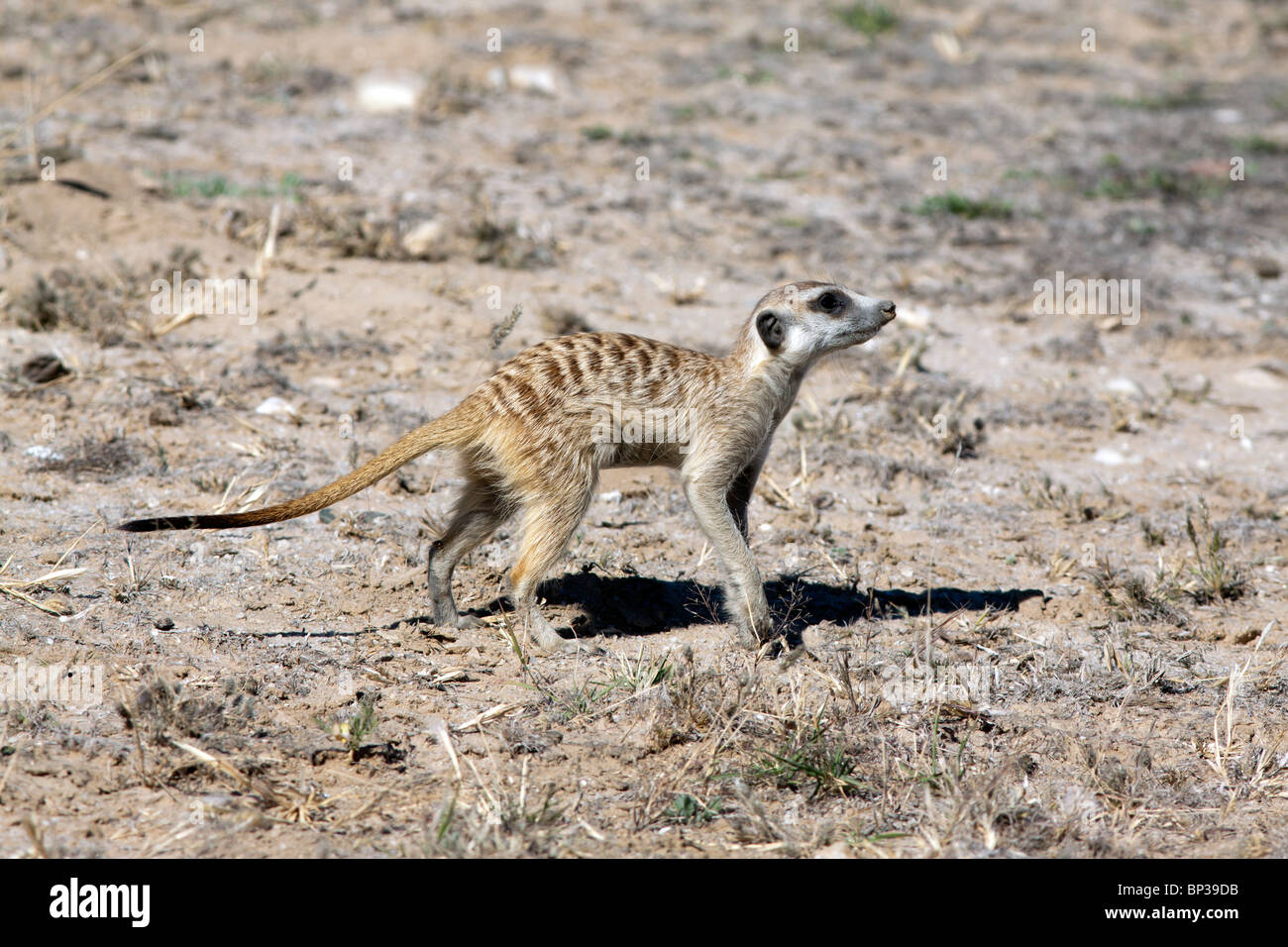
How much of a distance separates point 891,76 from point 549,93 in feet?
11.6

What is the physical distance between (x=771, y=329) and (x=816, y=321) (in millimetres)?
174

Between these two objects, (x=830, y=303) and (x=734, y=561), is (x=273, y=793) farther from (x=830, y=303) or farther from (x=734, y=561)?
(x=830, y=303)

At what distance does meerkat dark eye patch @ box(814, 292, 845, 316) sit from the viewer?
4570 mm

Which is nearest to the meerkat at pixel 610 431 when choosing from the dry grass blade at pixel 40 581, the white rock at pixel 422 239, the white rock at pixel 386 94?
the dry grass blade at pixel 40 581

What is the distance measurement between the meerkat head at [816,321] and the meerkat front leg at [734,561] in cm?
58

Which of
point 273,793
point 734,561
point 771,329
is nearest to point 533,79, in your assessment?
point 771,329

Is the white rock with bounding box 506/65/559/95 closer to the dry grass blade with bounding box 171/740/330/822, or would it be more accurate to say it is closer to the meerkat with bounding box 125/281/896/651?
the meerkat with bounding box 125/281/896/651

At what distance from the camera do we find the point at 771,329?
4570 millimetres

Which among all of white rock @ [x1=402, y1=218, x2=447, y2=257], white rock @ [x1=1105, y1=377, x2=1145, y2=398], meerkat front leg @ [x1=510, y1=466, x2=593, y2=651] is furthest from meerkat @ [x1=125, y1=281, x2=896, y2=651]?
white rock @ [x1=402, y1=218, x2=447, y2=257]

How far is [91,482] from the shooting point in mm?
5207

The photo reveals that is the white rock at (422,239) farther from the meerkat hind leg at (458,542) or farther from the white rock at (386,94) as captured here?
the meerkat hind leg at (458,542)

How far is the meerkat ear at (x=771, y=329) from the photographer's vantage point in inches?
179

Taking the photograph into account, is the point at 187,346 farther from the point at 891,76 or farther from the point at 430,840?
the point at 891,76

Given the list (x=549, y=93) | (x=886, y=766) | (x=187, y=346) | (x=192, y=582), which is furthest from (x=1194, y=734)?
(x=549, y=93)
